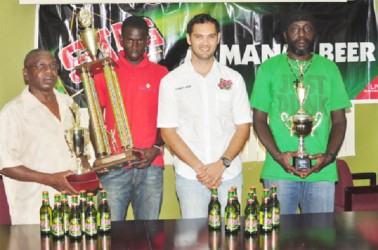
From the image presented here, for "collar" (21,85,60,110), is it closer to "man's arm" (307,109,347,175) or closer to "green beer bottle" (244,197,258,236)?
"green beer bottle" (244,197,258,236)

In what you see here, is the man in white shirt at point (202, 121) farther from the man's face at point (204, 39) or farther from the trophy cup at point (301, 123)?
the trophy cup at point (301, 123)

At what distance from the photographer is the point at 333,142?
15.0 ft

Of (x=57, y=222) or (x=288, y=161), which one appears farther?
(x=288, y=161)

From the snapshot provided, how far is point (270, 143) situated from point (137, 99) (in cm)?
93

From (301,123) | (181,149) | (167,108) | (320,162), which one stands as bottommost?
(320,162)

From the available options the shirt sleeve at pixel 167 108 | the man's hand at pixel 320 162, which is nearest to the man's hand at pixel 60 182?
the shirt sleeve at pixel 167 108

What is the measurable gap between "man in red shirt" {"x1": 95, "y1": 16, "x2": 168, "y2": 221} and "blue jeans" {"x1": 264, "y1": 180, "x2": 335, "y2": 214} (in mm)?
829

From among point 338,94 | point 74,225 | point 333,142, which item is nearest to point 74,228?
point 74,225

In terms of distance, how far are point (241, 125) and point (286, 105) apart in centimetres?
34

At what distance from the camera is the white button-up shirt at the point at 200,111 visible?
173 inches

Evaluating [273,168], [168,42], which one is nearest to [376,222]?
[273,168]

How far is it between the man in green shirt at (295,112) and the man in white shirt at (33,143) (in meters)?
1.31

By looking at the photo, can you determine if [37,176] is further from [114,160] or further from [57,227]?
[57,227]

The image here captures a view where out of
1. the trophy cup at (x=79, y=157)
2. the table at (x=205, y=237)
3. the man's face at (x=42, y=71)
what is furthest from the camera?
the man's face at (x=42, y=71)
